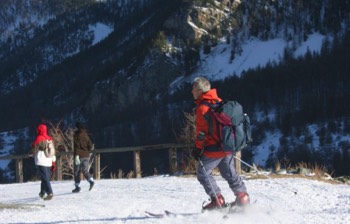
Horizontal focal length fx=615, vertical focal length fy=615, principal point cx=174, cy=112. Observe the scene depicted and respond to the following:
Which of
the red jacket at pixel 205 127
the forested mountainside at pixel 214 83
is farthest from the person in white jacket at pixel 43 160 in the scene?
the forested mountainside at pixel 214 83

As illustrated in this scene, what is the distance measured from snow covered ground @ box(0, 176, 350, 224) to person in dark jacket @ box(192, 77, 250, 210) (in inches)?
8.5

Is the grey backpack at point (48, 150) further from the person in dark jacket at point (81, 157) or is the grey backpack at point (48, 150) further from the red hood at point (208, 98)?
the red hood at point (208, 98)

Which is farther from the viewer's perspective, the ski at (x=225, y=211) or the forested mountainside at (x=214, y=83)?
the forested mountainside at (x=214, y=83)

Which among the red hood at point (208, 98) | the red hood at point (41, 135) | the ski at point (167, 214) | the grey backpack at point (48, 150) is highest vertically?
the red hood at point (208, 98)

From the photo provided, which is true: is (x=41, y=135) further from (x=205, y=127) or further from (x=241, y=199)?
(x=241, y=199)

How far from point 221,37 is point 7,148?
2291 inches

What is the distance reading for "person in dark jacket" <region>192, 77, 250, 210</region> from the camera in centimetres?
635

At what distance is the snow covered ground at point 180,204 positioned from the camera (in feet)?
21.7

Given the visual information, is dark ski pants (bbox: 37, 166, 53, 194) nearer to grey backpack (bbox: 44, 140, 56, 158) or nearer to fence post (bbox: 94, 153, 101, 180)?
grey backpack (bbox: 44, 140, 56, 158)

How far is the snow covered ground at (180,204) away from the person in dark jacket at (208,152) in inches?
8.5

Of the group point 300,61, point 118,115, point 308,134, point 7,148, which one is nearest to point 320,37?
point 300,61

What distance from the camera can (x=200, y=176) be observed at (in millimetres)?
6578

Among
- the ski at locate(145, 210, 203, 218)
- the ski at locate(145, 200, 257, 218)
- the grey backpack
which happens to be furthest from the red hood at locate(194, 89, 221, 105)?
the grey backpack

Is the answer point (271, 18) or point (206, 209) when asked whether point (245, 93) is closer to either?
point (271, 18)
